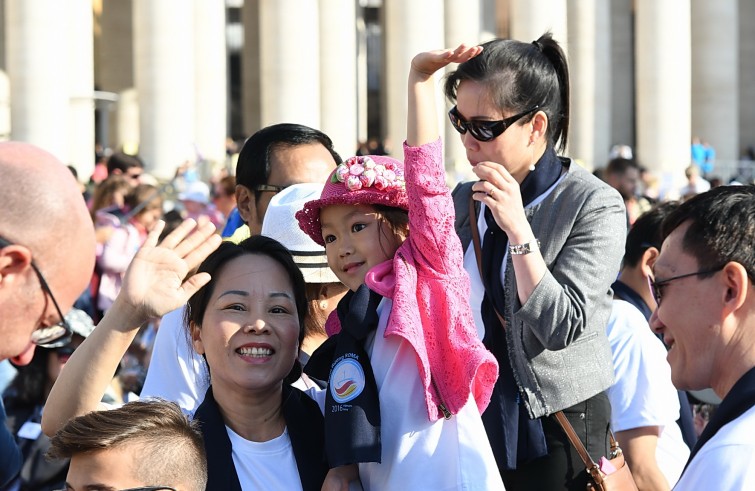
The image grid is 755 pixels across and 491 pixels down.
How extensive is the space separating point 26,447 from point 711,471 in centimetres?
463

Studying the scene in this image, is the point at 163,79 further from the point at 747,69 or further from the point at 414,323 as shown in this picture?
the point at 747,69

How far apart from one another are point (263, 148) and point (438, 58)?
2082mm

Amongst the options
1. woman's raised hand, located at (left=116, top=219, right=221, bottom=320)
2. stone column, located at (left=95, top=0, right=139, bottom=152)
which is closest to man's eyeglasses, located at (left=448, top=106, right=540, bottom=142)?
woman's raised hand, located at (left=116, top=219, right=221, bottom=320)

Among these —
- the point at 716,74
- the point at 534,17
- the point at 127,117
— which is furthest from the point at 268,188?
the point at 716,74

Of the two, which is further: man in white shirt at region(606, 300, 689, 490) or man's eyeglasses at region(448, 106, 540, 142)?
man in white shirt at region(606, 300, 689, 490)

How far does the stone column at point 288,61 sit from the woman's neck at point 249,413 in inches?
1280

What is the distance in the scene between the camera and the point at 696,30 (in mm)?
52688

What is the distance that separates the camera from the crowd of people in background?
14.5 ft

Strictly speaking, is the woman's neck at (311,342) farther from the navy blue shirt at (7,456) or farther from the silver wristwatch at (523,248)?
the navy blue shirt at (7,456)

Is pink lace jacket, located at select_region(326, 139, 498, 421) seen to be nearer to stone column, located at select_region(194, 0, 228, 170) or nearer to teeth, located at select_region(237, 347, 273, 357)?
teeth, located at select_region(237, 347, 273, 357)

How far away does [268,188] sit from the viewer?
7332 millimetres

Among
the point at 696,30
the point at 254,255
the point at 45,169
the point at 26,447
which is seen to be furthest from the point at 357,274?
the point at 696,30

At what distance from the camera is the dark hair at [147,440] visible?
459cm

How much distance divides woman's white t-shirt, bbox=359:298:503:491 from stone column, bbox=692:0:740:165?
4940 cm
